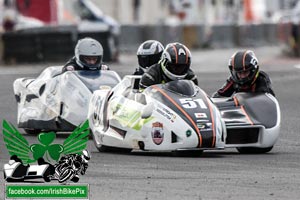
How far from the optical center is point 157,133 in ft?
43.0

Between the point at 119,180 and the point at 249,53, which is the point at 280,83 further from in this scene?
the point at 119,180

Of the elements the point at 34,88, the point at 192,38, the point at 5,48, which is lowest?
the point at 192,38

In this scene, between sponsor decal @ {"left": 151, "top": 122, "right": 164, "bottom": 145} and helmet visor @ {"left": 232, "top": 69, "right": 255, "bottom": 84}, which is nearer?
sponsor decal @ {"left": 151, "top": 122, "right": 164, "bottom": 145}

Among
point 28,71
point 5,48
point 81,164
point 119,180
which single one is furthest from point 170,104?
point 5,48

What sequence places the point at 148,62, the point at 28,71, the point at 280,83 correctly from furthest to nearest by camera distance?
the point at 28,71, the point at 280,83, the point at 148,62

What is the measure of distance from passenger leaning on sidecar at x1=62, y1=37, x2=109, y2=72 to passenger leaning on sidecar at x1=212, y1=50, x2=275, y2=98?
2981mm

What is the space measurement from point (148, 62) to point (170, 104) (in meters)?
3.22

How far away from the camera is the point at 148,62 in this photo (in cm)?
1633

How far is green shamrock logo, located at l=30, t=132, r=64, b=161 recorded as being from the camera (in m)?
8.95

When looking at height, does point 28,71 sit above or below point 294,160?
below

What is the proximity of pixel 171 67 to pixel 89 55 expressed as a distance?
342 cm

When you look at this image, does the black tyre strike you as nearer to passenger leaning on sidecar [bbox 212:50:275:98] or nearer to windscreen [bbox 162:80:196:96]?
windscreen [bbox 162:80:196:96]

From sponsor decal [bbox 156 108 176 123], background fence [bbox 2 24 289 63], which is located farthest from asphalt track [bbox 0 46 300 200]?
background fence [bbox 2 24 289 63]

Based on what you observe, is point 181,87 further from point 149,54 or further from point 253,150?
point 149,54
